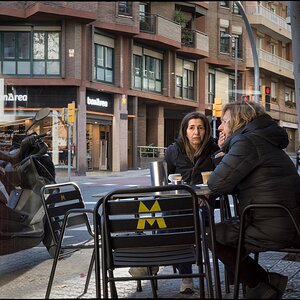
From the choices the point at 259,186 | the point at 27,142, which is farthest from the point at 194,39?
the point at 259,186

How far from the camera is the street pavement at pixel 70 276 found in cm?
455

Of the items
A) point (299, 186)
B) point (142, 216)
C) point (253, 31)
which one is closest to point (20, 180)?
point (142, 216)

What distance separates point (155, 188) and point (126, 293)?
153 centimetres

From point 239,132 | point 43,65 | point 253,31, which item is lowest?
point 239,132

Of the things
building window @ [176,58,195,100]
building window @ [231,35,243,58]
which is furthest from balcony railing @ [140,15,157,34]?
building window @ [231,35,243,58]

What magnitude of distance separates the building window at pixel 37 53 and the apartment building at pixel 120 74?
5 cm

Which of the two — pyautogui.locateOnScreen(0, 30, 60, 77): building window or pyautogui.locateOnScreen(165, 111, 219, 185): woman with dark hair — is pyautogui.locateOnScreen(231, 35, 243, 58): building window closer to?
pyautogui.locateOnScreen(165, 111, 219, 185): woman with dark hair

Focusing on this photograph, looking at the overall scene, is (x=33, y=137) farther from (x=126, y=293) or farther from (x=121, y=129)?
(x=121, y=129)

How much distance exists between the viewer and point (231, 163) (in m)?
3.71

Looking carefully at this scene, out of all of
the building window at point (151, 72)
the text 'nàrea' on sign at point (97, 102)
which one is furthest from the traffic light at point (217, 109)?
the text 'nàrea' on sign at point (97, 102)

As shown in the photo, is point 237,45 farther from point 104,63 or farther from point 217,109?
point 104,63

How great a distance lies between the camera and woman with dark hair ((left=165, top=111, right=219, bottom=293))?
5062 mm

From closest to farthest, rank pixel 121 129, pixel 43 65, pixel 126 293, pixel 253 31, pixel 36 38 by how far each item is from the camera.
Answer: pixel 126 293 → pixel 253 31 → pixel 36 38 → pixel 43 65 → pixel 121 129

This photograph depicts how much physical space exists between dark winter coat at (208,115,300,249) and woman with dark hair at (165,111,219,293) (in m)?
1.25
